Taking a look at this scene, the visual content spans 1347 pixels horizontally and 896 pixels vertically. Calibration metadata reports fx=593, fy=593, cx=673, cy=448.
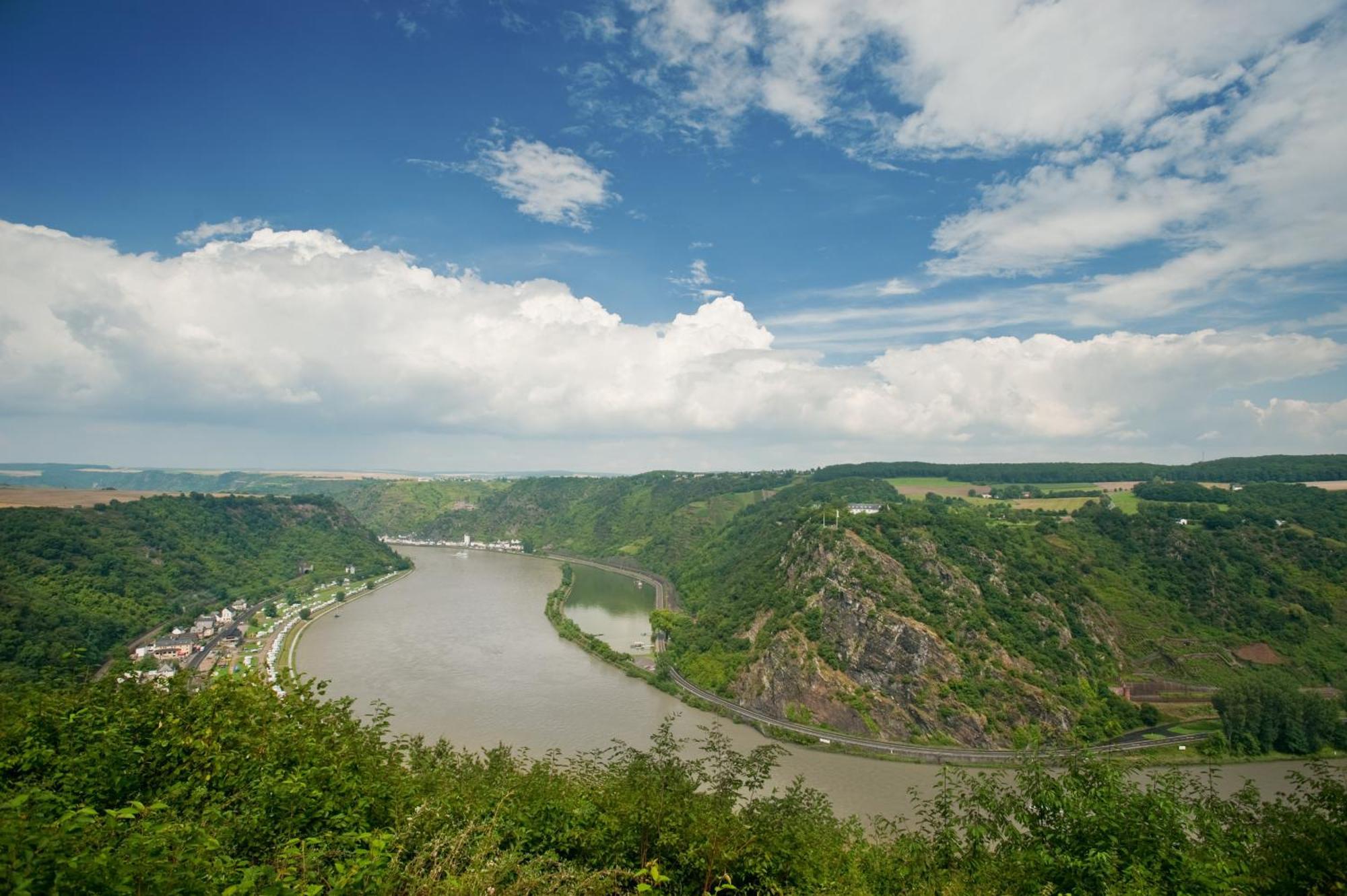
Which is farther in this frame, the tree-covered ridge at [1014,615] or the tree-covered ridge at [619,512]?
the tree-covered ridge at [619,512]

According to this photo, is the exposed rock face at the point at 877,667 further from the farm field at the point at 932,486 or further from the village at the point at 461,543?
the village at the point at 461,543

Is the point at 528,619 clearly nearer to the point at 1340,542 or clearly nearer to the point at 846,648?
the point at 846,648

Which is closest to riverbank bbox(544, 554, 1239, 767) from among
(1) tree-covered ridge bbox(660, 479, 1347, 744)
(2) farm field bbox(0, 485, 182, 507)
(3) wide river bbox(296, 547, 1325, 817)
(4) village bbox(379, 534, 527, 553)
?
(3) wide river bbox(296, 547, 1325, 817)

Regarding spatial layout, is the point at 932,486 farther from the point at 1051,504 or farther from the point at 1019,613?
the point at 1019,613

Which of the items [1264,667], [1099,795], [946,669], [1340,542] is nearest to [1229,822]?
[1099,795]

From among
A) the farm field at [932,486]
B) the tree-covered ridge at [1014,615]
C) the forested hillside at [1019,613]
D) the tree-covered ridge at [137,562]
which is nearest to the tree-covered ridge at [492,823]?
the tree-covered ridge at [137,562]

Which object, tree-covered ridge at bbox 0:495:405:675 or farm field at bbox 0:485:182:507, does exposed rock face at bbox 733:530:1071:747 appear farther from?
farm field at bbox 0:485:182:507

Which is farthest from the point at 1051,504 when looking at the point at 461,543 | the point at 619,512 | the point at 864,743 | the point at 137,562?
the point at 461,543

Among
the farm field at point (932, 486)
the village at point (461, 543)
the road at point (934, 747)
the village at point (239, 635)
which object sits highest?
the farm field at point (932, 486)

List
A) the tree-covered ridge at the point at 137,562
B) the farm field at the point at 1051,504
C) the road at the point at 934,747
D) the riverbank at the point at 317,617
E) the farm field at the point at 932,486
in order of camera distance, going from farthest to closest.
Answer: the farm field at the point at 932,486 → the farm field at the point at 1051,504 → the riverbank at the point at 317,617 → the tree-covered ridge at the point at 137,562 → the road at the point at 934,747
